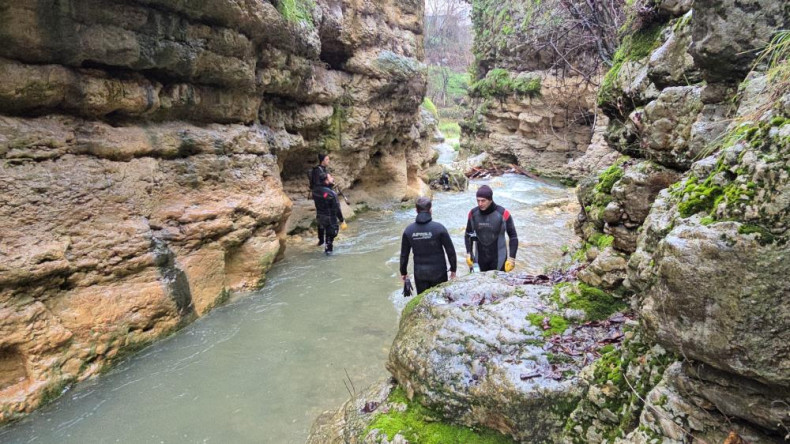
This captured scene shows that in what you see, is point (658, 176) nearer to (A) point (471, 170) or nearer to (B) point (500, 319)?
(B) point (500, 319)

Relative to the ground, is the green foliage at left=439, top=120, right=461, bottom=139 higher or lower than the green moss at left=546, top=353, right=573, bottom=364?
higher

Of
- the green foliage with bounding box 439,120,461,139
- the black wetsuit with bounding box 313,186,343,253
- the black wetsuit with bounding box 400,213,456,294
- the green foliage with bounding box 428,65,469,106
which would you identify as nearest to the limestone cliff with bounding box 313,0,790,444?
the black wetsuit with bounding box 400,213,456,294

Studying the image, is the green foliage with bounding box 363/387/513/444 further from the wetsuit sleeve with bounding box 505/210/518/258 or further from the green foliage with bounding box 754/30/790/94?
the wetsuit sleeve with bounding box 505/210/518/258

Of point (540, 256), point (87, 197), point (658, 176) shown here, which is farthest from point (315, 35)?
point (658, 176)

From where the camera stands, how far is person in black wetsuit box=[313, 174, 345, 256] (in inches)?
368

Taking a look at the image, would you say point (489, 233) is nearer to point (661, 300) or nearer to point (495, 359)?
point (495, 359)

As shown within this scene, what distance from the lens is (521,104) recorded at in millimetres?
22828

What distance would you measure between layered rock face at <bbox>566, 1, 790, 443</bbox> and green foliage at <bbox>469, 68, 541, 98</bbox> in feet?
67.0

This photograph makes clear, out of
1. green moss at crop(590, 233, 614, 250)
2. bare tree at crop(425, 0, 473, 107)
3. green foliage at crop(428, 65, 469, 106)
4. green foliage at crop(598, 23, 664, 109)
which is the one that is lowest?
green moss at crop(590, 233, 614, 250)

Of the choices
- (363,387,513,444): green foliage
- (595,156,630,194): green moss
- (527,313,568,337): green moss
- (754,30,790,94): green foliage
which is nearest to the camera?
(754,30,790,94): green foliage

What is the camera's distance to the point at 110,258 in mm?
5082

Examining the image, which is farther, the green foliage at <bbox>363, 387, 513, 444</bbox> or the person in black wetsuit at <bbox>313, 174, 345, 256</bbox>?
the person in black wetsuit at <bbox>313, 174, 345, 256</bbox>

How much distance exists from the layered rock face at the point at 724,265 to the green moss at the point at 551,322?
2.47ft

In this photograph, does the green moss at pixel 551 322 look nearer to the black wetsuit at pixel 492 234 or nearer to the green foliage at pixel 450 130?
the black wetsuit at pixel 492 234
